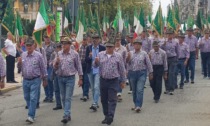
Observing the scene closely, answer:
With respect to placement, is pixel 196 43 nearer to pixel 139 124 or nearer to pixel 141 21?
pixel 141 21

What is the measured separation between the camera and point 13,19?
561 inches

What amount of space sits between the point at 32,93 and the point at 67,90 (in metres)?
0.75

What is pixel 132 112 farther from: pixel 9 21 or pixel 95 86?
pixel 9 21

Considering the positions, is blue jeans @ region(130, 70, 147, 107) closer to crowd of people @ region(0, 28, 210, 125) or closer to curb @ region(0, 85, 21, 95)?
crowd of people @ region(0, 28, 210, 125)

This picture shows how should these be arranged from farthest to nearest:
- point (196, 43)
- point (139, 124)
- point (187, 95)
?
point (196, 43) → point (187, 95) → point (139, 124)

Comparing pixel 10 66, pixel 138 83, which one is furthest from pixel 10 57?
pixel 138 83

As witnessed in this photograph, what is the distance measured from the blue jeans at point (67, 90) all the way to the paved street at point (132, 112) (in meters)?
0.33

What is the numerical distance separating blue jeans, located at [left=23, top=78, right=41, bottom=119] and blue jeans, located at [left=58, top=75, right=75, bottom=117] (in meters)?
0.54

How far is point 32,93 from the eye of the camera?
36.2 feet

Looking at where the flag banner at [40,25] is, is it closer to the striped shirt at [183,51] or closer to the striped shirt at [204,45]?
the striped shirt at [183,51]

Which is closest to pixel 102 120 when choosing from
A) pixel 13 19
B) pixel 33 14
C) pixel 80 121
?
pixel 80 121

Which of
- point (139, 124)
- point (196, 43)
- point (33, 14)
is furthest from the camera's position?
point (33, 14)

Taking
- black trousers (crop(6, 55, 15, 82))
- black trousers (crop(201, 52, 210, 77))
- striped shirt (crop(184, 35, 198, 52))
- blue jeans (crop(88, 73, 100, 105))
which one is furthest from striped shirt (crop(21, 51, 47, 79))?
black trousers (crop(201, 52, 210, 77))

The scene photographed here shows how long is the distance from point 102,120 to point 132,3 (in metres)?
42.0
